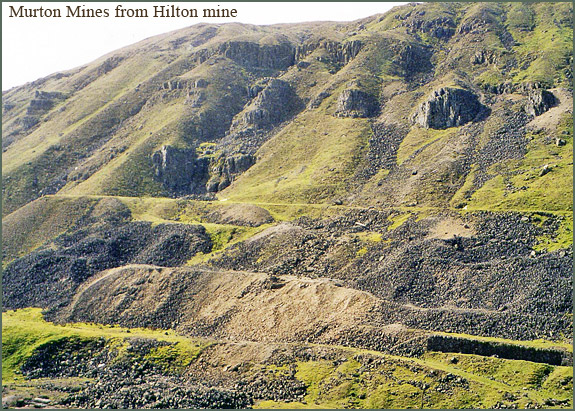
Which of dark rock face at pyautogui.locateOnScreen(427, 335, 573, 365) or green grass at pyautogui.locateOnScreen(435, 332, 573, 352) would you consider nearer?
dark rock face at pyautogui.locateOnScreen(427, 335, 573, 365)

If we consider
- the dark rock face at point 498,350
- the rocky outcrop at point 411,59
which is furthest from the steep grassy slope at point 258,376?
the rocky outcrop at point 411,59

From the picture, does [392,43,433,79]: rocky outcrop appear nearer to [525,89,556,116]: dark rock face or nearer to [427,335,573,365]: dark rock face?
[525,89,556,116]: dark rock face

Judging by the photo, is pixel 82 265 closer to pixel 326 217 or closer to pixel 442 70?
pixel 326 217

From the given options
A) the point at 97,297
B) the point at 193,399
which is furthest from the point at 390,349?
the point at 97,297

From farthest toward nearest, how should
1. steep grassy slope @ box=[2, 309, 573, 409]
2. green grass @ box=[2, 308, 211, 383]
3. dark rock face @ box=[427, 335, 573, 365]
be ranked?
green grass @ box=[2, 308, 211, 383]
dark rock face @ box=[427, 335, 573, 365]
steep grassy slope @ box=[2, 309, 573, 409]

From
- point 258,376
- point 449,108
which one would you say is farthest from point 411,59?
point 258,376

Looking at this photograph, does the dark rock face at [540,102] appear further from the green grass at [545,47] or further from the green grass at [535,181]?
the green grass at [545,47]

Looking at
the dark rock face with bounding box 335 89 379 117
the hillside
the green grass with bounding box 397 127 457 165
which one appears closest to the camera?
the hillside

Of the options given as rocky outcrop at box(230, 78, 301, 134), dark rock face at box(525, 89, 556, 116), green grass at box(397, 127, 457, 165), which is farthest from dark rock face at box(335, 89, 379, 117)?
dark rock face at box(525, 89, 556, 116)
